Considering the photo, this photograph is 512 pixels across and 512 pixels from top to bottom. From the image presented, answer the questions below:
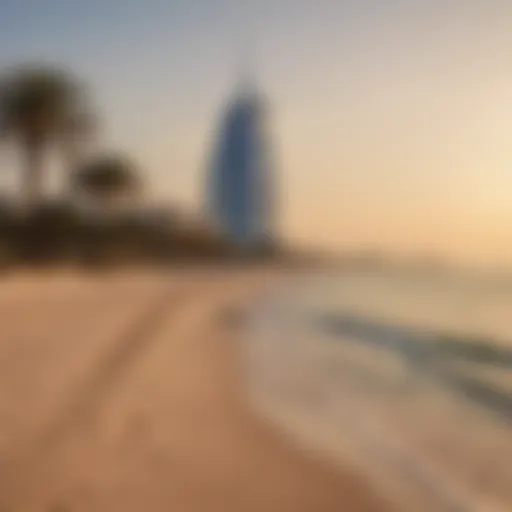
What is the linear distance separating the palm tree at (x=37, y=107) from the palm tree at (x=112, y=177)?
0.08m

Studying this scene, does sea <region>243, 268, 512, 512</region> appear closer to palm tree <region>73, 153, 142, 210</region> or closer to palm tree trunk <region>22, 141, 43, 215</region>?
palm tree <region>73, 153, 142, 210</region>

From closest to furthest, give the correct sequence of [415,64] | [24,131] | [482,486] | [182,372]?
1. [482,486]
2. [415,64]
3. [24,131]
4. [182,372]

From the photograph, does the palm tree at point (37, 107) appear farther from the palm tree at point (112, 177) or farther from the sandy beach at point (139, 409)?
the sandy beach at point (139, 409)

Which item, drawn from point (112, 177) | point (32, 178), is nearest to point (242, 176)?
point (112, 177)

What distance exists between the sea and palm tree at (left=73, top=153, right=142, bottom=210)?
15.1 inches

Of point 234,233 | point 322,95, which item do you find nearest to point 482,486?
point 234,233

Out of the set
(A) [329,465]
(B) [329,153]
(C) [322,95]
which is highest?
(C) [322,95]

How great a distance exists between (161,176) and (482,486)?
2.55 ft

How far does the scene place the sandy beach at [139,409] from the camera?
1.20 m

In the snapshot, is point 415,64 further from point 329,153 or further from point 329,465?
point 329,465

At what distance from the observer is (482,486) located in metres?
1.28

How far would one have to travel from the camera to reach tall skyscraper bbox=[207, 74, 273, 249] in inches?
55.7

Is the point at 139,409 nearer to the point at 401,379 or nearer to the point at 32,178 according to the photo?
the point at 32,178

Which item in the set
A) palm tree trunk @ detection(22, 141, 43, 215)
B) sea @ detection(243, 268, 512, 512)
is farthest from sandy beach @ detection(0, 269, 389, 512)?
palm tree trunk @ detection(22, 141, 43, 215)
